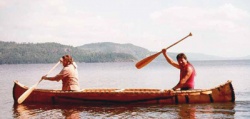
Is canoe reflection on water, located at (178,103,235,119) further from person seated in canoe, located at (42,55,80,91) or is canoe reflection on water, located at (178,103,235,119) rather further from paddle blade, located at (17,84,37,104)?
paddle blade, located at (17,84,37,104)

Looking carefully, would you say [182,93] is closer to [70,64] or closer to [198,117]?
[198,117]

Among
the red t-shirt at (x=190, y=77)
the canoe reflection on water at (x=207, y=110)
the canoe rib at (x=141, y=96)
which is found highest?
the red t-shirt at (x=190, y=77)

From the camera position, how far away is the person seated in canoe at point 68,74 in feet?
49.1

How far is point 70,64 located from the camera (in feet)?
49.8

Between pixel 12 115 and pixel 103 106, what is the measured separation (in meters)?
3.84

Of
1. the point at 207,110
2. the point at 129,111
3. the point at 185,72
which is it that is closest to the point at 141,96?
the point at 129,111

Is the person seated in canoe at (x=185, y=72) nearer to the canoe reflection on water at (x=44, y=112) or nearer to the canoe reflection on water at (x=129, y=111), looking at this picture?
the canoe reflection on water at (x=129, y=111)

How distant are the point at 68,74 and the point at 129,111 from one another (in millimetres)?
3283

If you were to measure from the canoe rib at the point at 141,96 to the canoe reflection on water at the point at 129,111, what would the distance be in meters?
0.25

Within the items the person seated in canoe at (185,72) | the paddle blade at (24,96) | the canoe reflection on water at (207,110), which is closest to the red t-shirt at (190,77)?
the person seated in canoe at (185,72)

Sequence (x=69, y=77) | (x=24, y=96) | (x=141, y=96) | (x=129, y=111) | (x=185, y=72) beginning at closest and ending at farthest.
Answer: (x=129, y=111) → (x=185, y=72) → (x=141, y=96) → (x=69, y=77) → (x=24, y=96)

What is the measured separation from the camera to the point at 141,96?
14789mm

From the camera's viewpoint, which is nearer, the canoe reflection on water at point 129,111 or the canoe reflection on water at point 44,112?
the canoe reflection on water at point 129,111

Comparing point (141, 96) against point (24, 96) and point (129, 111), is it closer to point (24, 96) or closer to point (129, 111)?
point (129, 111)
